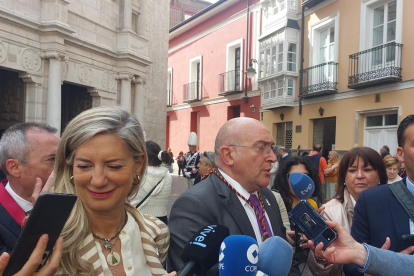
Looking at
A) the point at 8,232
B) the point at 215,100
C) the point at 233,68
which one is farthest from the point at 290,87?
the point at 8,232

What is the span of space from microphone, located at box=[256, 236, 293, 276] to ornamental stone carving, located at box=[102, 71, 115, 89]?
1172 centimetres

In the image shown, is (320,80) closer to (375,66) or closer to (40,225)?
(375,66)

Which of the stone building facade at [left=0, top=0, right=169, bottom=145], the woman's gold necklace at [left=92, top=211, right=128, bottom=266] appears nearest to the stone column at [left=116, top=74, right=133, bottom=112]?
the stone building facade at [left=0, top=0, right=169, bottom=145]

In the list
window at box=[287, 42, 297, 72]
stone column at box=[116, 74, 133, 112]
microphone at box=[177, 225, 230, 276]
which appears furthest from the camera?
window at box=[287, 42, 297, 72]

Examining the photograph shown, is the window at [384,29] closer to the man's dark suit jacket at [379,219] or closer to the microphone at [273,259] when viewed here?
the man's dark suit jacket at [379,219]

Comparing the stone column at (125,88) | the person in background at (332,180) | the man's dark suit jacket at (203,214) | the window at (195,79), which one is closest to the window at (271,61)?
the window at (195,79)

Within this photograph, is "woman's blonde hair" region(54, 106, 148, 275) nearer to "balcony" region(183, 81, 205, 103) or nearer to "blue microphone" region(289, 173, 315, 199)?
"blue microphone" region(289, 173, 315, 199)

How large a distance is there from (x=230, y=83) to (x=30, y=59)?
14.0 metres

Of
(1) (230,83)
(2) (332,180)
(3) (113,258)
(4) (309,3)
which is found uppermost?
(4) (309,3)

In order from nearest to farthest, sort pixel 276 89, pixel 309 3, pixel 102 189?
1. pixel 102 189
2. pixel 309 3
3. pixel 276 89

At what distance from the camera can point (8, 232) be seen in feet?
6.35

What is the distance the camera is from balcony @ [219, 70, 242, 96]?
21.6 metres

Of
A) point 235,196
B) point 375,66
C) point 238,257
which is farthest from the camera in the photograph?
point 375,66

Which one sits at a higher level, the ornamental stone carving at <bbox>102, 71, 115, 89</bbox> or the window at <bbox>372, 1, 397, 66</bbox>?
the window at <bbox>372, 1, 397, 66</bbox>
